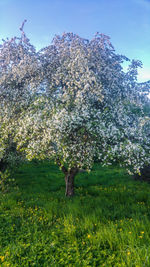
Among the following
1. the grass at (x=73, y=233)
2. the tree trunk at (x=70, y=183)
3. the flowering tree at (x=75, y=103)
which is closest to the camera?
the grass at (x=73, y=233)

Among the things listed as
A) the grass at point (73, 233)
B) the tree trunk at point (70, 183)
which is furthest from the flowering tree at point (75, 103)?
the grass at point (73, 233)

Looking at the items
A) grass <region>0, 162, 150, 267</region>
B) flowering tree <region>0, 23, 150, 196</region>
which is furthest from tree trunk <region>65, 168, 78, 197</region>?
grass <region>0, 162, 150, 267</region>

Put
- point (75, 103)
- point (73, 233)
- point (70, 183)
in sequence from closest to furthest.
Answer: point (73, 233) < point (75, 103) < point (70, 183)

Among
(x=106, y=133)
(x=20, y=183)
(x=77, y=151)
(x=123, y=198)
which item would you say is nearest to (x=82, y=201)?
(x=123, y=198)

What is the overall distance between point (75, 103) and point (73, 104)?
37 centimetres

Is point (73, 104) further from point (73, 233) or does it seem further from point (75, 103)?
point (73, 233)

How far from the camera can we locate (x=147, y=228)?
782cm

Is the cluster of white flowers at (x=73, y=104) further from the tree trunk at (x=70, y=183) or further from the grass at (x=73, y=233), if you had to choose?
the grass at (x=73, y=233)

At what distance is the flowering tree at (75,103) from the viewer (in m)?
10.5

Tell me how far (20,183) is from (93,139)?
10.3 metres

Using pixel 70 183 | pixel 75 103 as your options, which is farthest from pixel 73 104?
pixel 70 183

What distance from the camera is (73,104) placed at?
11.2m

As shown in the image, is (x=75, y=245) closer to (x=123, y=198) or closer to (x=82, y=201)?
(x=82, y=201)

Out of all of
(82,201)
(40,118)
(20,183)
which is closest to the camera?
(40,118)
